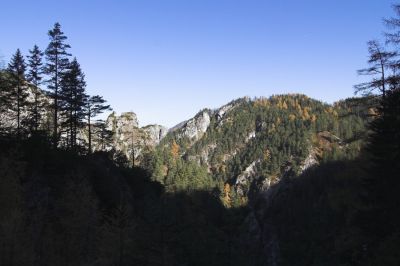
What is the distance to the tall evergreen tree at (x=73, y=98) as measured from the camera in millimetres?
51969

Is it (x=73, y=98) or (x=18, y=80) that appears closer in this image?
(x=18, y=80)

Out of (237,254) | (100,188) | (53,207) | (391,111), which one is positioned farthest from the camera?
(237,254)

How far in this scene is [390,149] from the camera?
915 inches

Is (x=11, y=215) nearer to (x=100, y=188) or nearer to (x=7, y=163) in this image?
(x=7, y=163)

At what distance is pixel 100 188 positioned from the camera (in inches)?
1818

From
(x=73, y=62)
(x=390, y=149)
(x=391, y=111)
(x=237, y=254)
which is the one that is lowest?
(x=237, y=254)

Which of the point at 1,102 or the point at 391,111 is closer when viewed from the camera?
the point at 391,111

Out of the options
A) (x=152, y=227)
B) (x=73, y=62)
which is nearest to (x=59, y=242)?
(x=152, y=227)

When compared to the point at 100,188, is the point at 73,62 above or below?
above

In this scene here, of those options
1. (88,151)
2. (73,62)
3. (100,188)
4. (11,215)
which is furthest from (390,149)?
(73,62)

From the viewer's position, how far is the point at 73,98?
54.4 metres

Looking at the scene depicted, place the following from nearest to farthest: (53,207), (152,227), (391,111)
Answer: (391,111) → (53,207) → (152,227)

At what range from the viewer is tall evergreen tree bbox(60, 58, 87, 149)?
51969 mm

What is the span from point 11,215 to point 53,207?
32.6 ft
